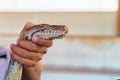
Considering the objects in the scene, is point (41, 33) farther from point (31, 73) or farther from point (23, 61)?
point (31, 73)

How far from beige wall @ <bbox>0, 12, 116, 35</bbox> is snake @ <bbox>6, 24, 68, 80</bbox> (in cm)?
52

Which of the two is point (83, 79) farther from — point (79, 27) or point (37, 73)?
point (37, 73)

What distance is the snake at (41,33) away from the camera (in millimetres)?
469

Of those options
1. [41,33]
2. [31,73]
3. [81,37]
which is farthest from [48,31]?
[81,37]

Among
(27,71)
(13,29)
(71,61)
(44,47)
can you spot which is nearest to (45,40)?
(44,47)

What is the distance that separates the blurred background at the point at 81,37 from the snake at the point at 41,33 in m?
0.49

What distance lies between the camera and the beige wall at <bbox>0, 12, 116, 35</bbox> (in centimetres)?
108

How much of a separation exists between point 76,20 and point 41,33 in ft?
2.00

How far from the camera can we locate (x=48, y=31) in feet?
1.59

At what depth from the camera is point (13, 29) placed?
1183 mm
